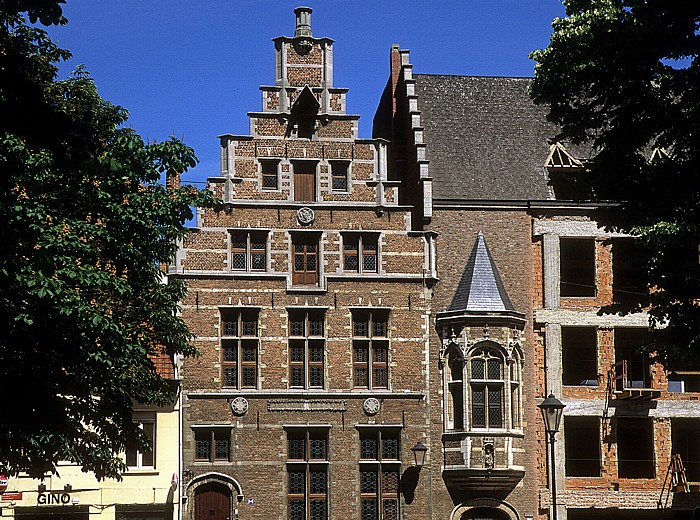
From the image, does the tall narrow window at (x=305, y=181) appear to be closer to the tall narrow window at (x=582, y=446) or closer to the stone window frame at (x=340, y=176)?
the stone window frame at (x=340, y=176)

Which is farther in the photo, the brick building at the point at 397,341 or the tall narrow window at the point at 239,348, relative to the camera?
the tall narrow window at the point at 239,348

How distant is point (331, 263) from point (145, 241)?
33.3ft

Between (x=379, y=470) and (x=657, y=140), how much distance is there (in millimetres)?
14572

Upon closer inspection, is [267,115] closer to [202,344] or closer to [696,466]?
[202,344]

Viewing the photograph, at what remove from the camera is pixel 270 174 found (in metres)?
37.4

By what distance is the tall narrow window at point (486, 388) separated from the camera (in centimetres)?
3634

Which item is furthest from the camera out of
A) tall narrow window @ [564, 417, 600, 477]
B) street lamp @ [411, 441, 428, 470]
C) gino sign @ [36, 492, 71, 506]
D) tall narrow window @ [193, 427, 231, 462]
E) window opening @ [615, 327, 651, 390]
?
window opening @ [615, 327, 651, 390]

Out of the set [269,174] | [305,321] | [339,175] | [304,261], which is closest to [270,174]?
[269,174]

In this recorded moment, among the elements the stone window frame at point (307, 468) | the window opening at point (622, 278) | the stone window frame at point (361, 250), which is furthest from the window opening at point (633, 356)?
the stone window frame at point (307, 468)

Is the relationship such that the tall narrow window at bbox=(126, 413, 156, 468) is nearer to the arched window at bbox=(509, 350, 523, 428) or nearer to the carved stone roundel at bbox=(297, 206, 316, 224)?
the carved stone roundel at bbox=(297, 206, 316, 224)

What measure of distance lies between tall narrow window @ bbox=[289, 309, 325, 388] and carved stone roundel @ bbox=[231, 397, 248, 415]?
143cm

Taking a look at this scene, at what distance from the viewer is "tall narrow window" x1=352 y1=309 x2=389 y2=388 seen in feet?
121

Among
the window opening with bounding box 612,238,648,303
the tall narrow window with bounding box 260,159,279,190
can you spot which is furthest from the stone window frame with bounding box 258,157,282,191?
the window opening with bounding box 612,238,648,303

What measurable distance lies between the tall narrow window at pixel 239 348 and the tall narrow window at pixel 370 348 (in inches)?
111
